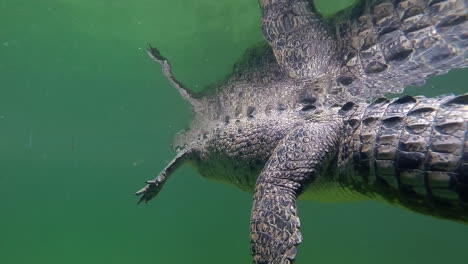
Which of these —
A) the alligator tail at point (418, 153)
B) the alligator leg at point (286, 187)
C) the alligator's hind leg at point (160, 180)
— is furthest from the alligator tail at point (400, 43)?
the alligator's hind leg at point (160, 180)

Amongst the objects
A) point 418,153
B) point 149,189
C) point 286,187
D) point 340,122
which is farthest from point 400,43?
point 149,189

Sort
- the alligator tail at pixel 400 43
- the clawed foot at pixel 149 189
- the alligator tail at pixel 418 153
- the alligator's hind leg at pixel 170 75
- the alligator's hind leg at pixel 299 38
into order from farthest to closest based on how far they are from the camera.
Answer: the alligator's hind leg at pixel 170 75, the alligator's hind leg at pixel 299 38, the clawed foot at pixel 149 189, the alligator tail at pixel 400 43, the alligator tail at pixel 418 153

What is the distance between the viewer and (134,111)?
2325 cm

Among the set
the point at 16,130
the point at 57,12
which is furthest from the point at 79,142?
the point at 57,12

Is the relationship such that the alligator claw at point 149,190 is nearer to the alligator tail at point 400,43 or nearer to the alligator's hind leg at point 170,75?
the alligator tail at point 400,43

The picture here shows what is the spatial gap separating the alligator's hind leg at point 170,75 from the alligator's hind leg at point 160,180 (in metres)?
4.49

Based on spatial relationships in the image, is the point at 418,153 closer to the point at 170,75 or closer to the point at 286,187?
the point at 286,187

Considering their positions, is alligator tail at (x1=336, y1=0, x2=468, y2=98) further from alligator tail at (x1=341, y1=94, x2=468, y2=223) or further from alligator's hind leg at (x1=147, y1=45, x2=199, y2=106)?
alligator's hind leg at (x1=147, y1=45, x2=199, y2=106)

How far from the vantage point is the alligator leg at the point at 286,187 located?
2.38 metres

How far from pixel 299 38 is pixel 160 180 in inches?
119

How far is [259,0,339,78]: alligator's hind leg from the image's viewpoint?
17.6 ft

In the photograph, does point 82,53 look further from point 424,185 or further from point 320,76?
point 424,185

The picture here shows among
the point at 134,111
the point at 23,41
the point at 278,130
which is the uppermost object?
the point at 23,41

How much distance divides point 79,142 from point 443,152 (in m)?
35.9
